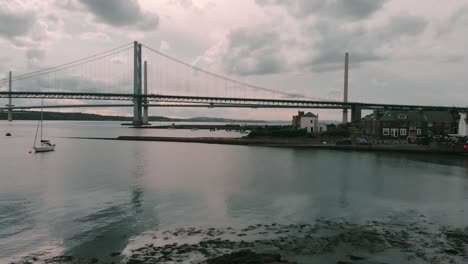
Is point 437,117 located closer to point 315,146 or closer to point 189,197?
point 315,146

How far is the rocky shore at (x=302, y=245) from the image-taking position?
11.4 meters

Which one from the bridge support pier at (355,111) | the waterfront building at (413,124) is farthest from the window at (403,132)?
the bridge support pier at (355,111)

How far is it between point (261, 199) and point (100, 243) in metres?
9.81

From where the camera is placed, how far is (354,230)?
576 inches

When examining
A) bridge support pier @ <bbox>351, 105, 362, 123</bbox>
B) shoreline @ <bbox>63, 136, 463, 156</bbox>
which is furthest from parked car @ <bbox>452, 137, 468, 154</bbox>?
bridge support pier @ <bbox>351, 105, 362, 123</bbox>

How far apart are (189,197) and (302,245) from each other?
9.69 m

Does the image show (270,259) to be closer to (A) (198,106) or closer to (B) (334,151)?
(B) (334,151)

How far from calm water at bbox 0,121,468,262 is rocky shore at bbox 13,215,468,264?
90 cm

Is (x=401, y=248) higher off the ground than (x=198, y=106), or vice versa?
(x=198, y=106)

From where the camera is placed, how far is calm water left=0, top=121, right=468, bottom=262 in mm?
14484

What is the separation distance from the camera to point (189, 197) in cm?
2111

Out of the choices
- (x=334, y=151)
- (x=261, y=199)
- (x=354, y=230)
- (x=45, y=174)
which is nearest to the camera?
(x=354, y=230)

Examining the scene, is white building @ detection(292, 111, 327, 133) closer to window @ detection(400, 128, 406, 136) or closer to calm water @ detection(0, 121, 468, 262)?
window @ detection(400, 128, 406, 136)

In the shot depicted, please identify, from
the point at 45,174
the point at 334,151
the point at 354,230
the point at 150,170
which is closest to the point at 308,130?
the point at 334,151
